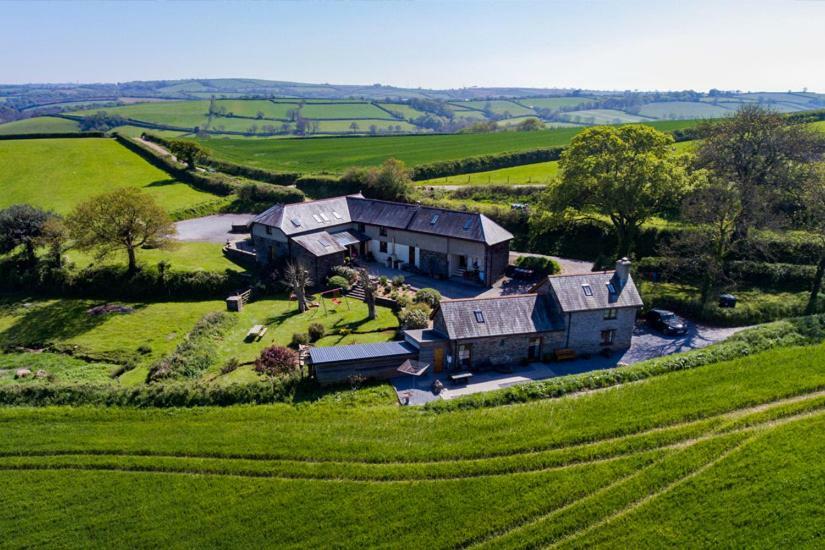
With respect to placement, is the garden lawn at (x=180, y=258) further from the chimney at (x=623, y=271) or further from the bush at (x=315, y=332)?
the chimney at (x=623, y=271)

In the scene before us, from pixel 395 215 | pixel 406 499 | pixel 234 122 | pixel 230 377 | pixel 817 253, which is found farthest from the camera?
pixel 234 122

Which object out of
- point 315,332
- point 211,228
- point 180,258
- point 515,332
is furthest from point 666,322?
point 211,228

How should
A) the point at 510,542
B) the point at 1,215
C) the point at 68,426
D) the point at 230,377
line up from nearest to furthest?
1. the point at 510,542
2. the point at 68,426
3. the point at 230,377
4. the point at 1,215

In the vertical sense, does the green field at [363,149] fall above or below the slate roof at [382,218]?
above

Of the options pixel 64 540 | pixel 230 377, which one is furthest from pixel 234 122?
pixel 64 540

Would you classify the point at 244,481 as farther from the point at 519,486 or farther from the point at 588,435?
the point at 588,435

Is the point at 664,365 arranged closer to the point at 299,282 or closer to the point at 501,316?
the point at 501,316

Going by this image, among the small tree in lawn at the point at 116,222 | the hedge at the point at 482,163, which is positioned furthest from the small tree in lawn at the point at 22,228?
the hedge at the point at 482,163
